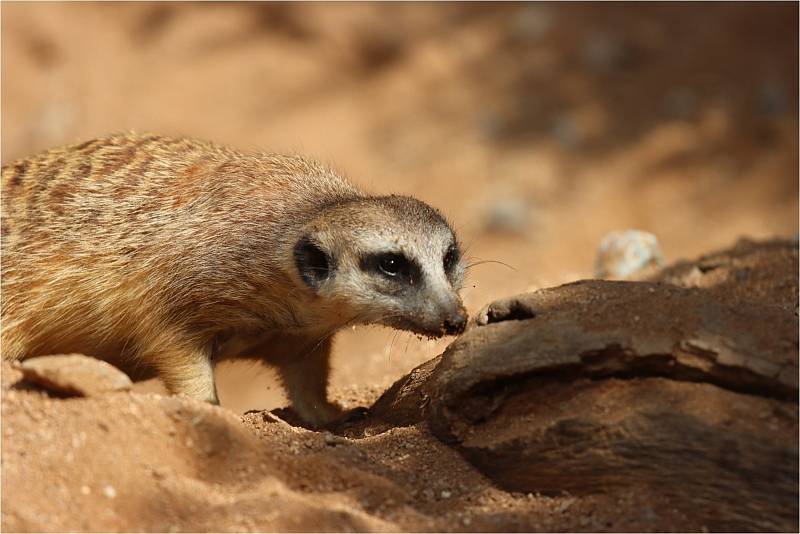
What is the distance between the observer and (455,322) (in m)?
3.27

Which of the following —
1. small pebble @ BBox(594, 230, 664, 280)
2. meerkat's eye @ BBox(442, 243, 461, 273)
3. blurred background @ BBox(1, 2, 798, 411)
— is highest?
blurred background @ BBox(1, 2, 798, 411)

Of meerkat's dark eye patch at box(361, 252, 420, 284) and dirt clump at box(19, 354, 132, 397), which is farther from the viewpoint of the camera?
meerkat's dark eye patch at box(361, 252, 420, 284)

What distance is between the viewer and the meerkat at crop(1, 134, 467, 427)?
349 cm

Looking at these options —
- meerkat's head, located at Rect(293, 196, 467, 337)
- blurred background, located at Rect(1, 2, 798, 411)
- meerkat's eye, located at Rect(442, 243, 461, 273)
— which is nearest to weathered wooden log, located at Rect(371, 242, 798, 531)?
meerkat's head, located at Rect(293, 196, 467, 337)

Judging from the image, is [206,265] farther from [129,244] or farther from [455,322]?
[455,322]

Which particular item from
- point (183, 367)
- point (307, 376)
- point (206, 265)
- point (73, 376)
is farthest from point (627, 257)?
point (73, 376)

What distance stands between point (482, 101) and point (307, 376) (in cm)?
676

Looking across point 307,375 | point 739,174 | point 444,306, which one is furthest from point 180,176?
point 739,174

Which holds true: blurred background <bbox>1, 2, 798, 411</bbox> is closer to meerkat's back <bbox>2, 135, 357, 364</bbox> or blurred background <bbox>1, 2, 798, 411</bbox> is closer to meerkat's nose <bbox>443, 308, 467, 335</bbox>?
meerkat's back <bbox>2, 135, 357, 364</bbox>

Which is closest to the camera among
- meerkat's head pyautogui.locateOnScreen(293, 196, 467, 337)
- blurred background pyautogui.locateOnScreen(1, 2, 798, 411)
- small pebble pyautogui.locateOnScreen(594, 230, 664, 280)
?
meerkat's head pyautogui.locateOnScreen(293, 196, 467, 337)

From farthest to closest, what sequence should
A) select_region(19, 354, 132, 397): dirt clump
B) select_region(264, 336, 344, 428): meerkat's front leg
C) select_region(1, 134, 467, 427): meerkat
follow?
select_region(264, 336, 344, 428): meerkat's front leg
select_region(1, 134, 467, 427): meerkat
select_region(19, 354, 132, 397): dirt clump

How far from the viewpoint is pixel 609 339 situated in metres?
2.68

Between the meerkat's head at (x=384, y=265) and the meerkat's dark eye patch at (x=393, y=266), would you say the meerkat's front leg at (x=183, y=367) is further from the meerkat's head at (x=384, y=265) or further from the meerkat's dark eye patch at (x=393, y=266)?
the meerkat's dark eye patch at (x=393, y=266)

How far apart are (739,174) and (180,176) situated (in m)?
5.99
